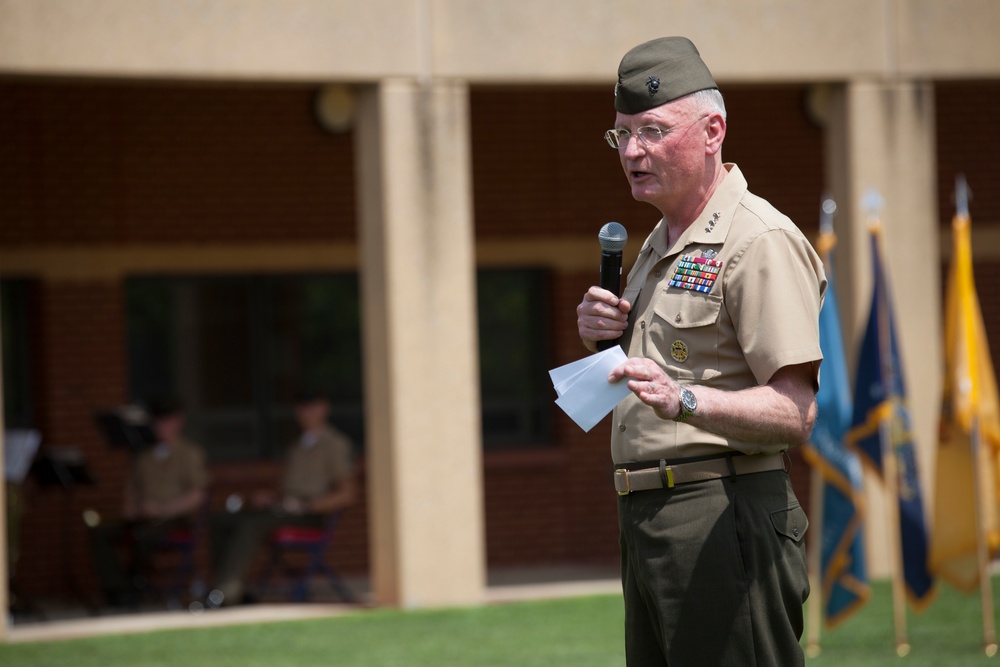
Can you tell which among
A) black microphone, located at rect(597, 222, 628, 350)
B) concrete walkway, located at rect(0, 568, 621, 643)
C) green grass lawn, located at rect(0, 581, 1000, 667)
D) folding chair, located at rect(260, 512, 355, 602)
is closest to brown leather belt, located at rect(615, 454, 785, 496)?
black microphone, located at rect(597, 222, 628, 350)

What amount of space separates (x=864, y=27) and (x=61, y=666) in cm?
694

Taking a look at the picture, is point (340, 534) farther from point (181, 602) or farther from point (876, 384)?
point (876, 384)

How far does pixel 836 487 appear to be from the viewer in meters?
8.09

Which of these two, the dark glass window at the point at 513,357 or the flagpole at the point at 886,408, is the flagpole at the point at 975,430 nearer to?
the flagpole at the point at 886,408

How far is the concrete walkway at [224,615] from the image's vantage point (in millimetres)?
9492

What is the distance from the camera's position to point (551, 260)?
13.5 meters

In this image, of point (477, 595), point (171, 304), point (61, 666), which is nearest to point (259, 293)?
point (171, 304)

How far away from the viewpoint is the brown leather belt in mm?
3293

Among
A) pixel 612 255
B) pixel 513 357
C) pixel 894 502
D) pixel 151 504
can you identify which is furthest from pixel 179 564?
pixel 612 255

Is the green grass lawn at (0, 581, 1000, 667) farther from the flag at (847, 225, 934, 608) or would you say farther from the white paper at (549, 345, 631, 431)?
the white paper at (549, 345, 631, 431)

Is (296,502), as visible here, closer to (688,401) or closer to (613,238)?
(613,238)

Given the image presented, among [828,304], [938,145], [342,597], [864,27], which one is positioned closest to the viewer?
[828,304]

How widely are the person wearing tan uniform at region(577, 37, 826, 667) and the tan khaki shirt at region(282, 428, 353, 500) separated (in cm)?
841

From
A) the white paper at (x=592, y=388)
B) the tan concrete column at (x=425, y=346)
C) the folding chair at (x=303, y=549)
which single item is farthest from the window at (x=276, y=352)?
the white paper at (x=592, y=388)
